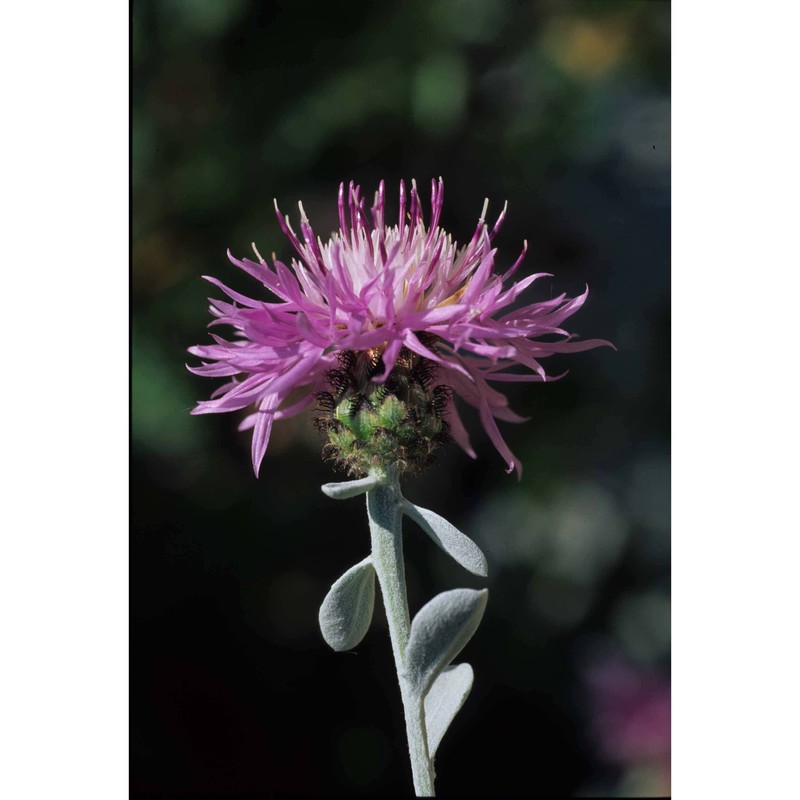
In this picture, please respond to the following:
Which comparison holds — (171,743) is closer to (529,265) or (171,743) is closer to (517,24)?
(529,265)

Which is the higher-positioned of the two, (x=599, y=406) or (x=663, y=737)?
(x=599, y=406)

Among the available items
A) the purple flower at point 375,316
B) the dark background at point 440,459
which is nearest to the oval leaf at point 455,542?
the purple flower at point 375,316

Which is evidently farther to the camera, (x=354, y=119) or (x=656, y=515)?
(x=354, y=119)

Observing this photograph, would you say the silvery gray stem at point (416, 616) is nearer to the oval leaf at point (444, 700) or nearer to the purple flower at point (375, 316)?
the oval leaf at point (444, 700)

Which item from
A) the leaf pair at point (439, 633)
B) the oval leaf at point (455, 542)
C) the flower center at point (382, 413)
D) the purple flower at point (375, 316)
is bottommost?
the leaf pair at point (439, 633)

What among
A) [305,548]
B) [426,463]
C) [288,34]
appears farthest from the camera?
[305,548]

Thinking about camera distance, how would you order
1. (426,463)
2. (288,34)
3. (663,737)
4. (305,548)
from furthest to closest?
(305,548), (288,34), (663,737), (426,463)

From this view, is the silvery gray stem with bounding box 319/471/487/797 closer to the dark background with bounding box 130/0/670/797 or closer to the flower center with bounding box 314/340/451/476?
the flower center with bounding box 314/340/451/476

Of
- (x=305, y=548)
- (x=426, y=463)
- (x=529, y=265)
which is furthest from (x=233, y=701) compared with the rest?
(x=529, y=265)
